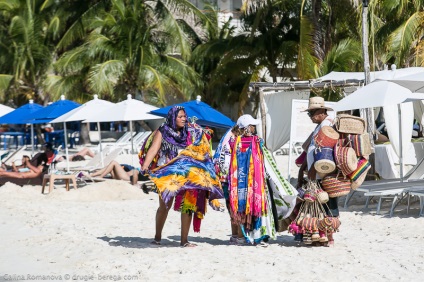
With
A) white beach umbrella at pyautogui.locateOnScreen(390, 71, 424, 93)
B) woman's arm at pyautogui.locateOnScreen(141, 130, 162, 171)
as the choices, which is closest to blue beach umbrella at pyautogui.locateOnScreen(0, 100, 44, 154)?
white beach umbrella at pyautogui.locateOnScreen(390, 71, 424, 93)

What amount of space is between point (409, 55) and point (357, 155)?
1555cm

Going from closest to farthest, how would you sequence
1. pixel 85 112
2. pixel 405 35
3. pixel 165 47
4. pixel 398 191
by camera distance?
pixel 398 191, pixel 85 112, pixel 405 35, pixel 165 47

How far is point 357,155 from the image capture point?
9016 millimetres

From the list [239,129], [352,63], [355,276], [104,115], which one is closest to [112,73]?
[352,63]

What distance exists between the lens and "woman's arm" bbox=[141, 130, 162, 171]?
8852 millimetres

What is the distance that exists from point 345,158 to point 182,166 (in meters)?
1.53

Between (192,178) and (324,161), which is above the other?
(324,161)

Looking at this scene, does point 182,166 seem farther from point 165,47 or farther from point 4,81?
point 4,81

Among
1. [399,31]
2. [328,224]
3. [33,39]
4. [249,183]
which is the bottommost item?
[328,224]

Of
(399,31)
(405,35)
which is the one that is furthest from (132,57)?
(405,35)

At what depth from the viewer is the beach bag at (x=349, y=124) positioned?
890cm

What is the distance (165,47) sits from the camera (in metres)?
31.0

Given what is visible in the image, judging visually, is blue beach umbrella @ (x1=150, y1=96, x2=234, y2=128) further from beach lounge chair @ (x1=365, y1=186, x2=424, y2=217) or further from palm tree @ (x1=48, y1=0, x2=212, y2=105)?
palm tree @ (x1=48, y1=0, x2=212, y2=105)

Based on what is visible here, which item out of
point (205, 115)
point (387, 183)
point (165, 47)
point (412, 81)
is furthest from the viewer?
point (165, 47)
